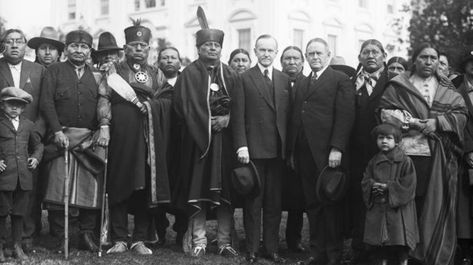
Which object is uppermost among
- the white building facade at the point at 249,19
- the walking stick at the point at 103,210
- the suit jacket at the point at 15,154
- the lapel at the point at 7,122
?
the white building facade at the point at 249,19

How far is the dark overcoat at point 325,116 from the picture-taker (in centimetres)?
779

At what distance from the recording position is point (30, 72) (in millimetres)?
8297

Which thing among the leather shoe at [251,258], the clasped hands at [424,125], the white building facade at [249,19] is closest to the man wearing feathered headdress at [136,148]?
the leather shoe at [251,258]

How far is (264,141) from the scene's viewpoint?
26.3 ft

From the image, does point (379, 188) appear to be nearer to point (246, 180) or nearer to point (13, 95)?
point (246, 180)

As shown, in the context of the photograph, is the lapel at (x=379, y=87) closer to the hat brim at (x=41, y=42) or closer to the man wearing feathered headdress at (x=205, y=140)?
the man wearing feathered headdress at (x=205, y=140)

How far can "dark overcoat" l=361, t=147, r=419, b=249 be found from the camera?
709cm

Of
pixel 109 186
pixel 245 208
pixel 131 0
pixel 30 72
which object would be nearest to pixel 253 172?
pixel 245 208

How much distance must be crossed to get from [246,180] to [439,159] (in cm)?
201

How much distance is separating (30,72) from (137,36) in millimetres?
1277

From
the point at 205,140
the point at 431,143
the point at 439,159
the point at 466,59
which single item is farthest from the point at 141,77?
the point at 466,59

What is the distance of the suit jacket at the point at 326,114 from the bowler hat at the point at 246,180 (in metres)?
0.65

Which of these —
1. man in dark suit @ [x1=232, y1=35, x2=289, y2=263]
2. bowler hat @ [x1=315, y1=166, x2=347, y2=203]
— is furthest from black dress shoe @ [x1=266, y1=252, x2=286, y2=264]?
bowler hat @ [x1=315, y1=166, x2=347, y2=203]

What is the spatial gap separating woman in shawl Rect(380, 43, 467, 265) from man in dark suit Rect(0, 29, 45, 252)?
385 centimetres
